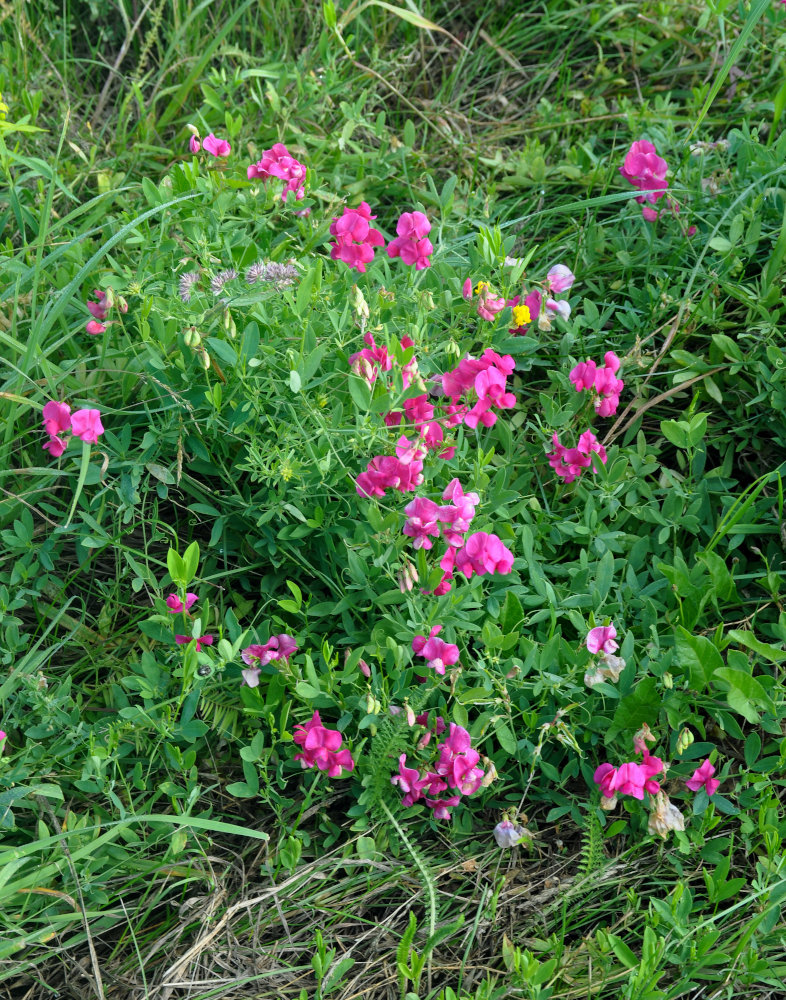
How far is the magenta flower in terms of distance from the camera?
1.92m

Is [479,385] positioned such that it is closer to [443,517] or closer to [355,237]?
[443,517]

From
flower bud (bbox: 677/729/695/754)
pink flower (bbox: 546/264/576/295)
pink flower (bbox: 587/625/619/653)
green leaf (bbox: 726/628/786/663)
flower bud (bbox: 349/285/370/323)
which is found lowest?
flower bud (bbox: 677/729/695/754)

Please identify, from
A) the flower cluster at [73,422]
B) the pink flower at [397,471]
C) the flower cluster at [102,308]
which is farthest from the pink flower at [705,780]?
the flower cluster at [102,308]

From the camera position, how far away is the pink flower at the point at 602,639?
1.94 metres

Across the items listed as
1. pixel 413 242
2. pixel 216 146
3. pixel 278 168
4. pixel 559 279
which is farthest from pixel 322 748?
pixel 216 146

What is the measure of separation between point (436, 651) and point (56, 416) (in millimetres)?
935

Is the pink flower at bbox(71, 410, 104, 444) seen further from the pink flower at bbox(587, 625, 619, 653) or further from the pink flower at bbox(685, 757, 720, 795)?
the pink flower at bbox(685, 757, 720, 795)

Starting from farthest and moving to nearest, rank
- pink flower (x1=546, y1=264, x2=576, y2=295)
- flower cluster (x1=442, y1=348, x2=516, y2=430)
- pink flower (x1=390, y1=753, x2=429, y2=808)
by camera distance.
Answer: pink flower (x1=546, y1=264, x2=576, y2=295) < flower cluster (x1=442, y1=348, x2=516, y2=430) < pink flower (x1=390, y1=753, x2=429, y2=808)

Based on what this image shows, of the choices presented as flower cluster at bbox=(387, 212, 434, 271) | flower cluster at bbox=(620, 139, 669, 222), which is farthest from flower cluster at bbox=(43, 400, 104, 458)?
flower cluster at bbox=(620, 139, 669, 222)

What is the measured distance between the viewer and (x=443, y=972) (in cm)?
183

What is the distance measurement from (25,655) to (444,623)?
948 mm

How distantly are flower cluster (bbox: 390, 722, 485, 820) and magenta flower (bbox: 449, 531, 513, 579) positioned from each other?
12.6 inches

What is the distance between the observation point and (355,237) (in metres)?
2.28

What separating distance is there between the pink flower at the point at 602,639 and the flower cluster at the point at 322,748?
543 mm
